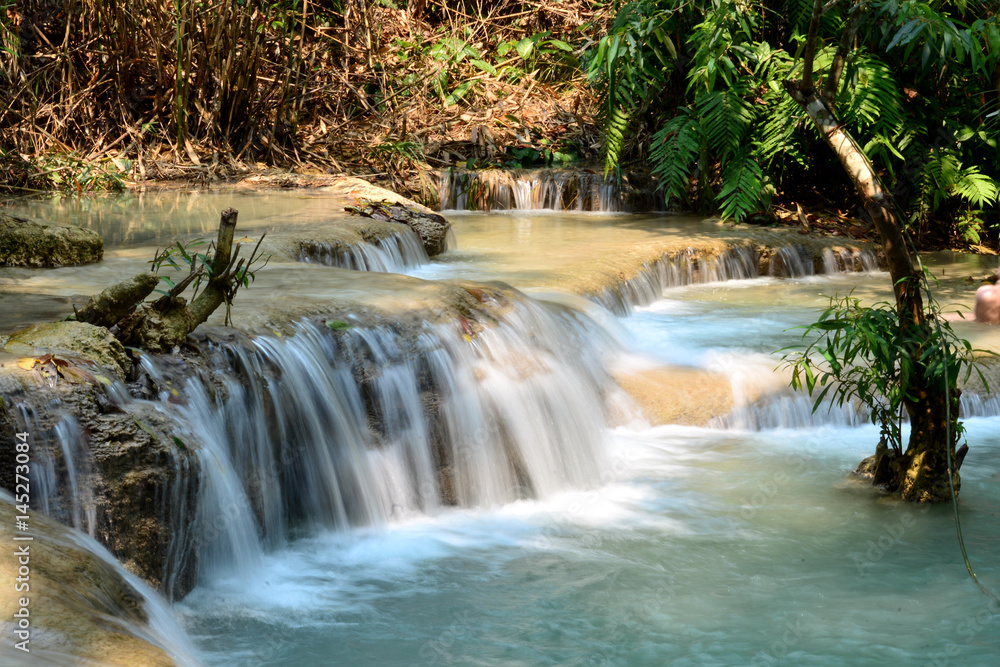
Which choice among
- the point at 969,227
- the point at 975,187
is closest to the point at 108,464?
the point at 975,187

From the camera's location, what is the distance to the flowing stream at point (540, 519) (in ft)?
11.4

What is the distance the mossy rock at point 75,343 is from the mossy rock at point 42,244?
7.01 ft

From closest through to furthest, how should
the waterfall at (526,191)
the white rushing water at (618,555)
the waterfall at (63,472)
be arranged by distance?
the waterfall at (63,472) → the white rushing water at (618,555) → the waterfall at (526,191)

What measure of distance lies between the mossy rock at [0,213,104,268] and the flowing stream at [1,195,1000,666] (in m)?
0.18

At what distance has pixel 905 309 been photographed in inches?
166

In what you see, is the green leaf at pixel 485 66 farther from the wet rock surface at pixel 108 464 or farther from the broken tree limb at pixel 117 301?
the wet rock surface at pixel 108 464

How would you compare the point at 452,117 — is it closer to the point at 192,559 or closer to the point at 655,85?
the point at 655,85

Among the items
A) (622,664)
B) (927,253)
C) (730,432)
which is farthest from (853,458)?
(927,253)

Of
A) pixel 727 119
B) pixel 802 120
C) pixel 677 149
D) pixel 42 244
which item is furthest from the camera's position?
pixel 677 149

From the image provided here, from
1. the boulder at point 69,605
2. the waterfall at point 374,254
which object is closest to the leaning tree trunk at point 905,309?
the boulder at point 69,605

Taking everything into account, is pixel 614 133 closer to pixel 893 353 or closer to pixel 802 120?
pixel 802 120

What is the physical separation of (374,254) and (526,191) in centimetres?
436

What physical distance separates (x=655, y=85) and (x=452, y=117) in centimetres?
313

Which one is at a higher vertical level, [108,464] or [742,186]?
[742,186]
